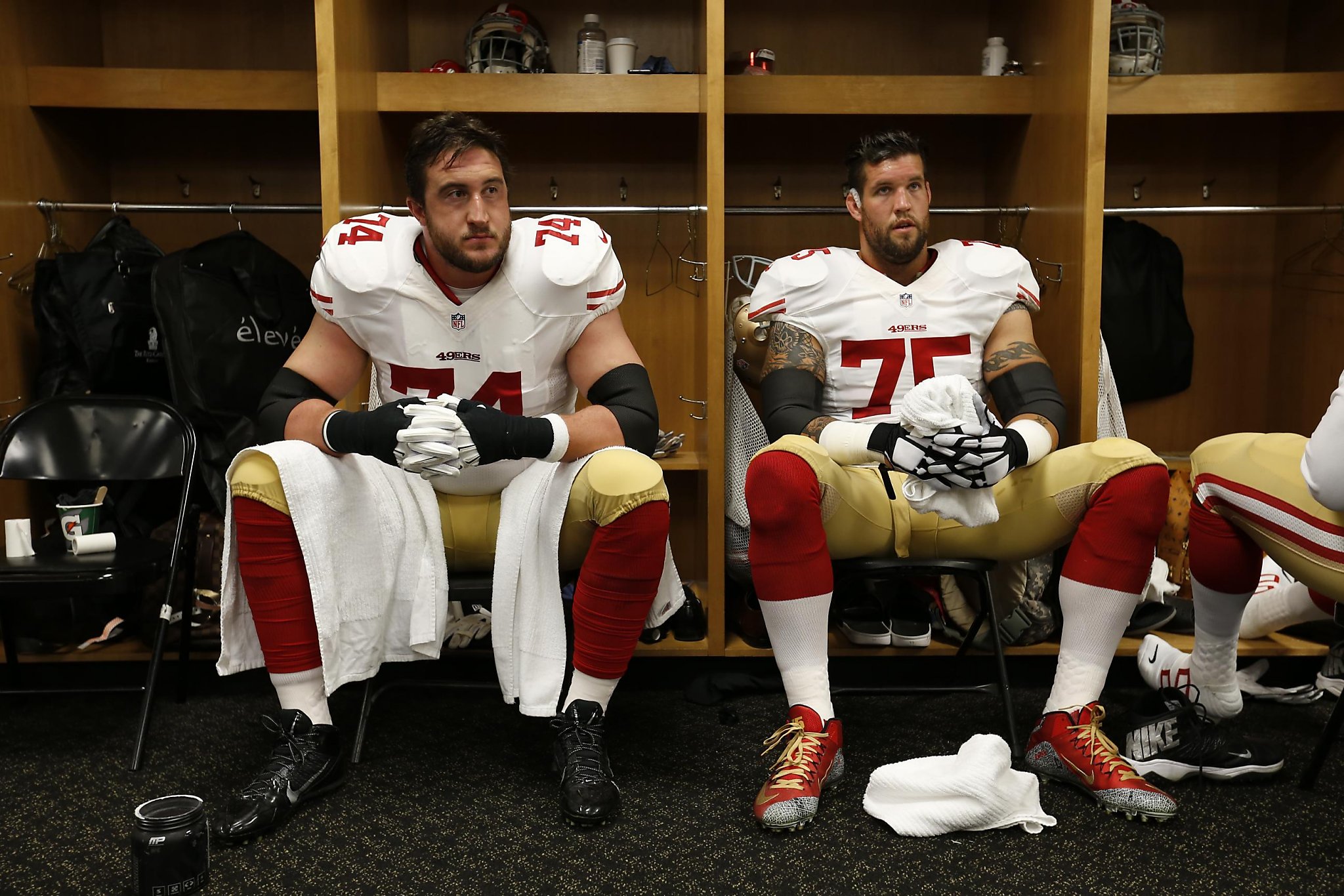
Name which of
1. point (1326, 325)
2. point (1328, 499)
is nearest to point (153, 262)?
point (1328, 499)

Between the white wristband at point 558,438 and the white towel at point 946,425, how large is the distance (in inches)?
22.1

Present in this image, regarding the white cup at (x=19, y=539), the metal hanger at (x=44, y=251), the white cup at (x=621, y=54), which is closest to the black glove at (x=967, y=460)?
the white cup at (x=621, y=54)

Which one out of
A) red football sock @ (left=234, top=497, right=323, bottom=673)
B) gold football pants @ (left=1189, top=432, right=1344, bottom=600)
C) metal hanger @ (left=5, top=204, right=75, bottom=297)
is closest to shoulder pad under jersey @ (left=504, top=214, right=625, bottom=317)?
red football sock @ (left=234, top=497, right=323, bottom=673)

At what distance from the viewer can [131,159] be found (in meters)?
3.02

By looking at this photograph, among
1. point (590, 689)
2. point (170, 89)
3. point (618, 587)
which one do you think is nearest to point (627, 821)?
point (590, 689)

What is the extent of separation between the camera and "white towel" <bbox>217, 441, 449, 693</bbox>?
5.84ft

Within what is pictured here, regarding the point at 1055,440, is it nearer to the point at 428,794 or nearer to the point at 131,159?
the point at 428,794

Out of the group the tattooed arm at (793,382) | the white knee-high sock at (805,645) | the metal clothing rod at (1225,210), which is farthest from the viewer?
the metal clothing rod at (1225,210)

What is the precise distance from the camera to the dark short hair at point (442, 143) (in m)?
1.99

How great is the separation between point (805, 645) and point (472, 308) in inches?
34.0

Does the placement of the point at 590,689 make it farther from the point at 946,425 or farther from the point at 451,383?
the point at 946,425

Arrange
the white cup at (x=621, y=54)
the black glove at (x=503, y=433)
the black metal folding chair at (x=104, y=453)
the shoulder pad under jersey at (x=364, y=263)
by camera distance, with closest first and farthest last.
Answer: the black glove at (x=503, y=433)
the shoulder pad under jersey at (x=364, y=263)
the black metal folding chair at (x=104, y=453)
the white cup at (x=621, y=54)

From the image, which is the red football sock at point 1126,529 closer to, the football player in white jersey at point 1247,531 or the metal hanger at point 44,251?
the football player in white jersey at point 1247,531

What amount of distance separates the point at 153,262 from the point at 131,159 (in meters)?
0.52
